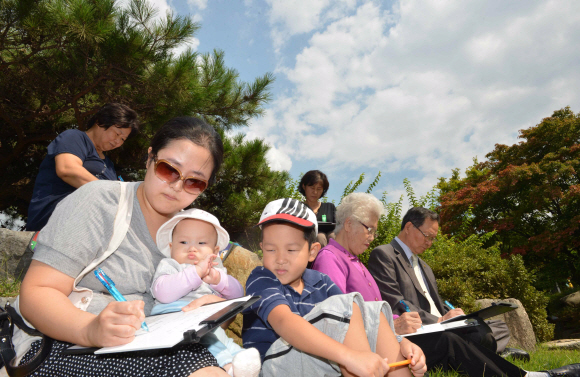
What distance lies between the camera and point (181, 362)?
124 cm

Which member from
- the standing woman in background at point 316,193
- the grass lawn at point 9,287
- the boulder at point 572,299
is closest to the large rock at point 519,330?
the standing woman in background at point 316,193

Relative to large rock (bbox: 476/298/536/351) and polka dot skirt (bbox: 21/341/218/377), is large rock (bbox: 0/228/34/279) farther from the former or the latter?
large rock (bbox: 476/298/536/351)

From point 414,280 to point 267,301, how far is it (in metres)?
2.21

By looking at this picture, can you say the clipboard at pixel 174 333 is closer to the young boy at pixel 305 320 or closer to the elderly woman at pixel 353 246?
the young boy at pixel 305 320

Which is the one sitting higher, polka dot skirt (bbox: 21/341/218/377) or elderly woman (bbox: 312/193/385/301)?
elderly woman (bbox: 312/193/385/301)

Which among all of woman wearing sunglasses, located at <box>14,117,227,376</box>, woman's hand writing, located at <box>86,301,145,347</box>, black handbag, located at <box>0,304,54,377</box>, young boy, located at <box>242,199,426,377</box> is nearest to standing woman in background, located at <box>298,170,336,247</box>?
young boy, located at <box>242,199,426,377</box>

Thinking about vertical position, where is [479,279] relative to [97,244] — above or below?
below

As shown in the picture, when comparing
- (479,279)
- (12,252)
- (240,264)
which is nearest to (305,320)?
(240,264)

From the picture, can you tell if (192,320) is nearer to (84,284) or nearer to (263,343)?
(84,284)

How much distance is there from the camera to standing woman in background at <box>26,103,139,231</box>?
2.88m

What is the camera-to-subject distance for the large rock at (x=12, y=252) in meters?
4.64

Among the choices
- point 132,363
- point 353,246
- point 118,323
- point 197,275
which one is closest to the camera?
point 118,323

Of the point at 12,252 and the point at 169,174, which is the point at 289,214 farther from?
the point at 12,252

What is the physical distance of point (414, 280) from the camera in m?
3.71
